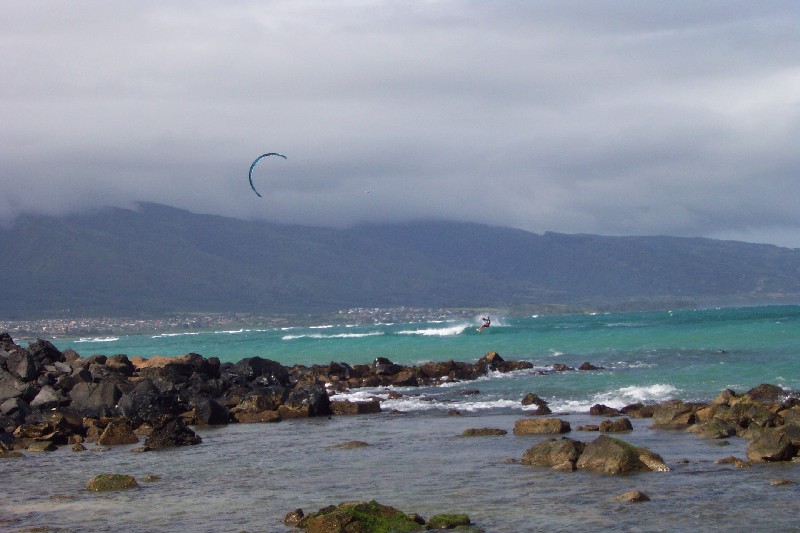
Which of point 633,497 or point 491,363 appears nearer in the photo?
point 633,497

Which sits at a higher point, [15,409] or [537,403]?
[15,409]

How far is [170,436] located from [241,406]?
348 inches

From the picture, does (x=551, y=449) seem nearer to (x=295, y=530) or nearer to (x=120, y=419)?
(x=295, y=530)

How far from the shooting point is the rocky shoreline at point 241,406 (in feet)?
74.9

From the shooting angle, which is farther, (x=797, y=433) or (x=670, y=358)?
(x=670, y=358)

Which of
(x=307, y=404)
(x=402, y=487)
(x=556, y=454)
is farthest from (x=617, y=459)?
(x=307, y=404)

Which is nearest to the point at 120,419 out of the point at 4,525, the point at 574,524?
the point at 4,525

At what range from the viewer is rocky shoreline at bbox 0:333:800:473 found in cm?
2284

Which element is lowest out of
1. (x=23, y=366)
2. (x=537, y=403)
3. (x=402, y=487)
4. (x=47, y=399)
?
(x=402, y=487)

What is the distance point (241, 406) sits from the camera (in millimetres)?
37969

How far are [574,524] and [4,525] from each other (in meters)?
9.99

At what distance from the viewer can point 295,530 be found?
17.3 metres

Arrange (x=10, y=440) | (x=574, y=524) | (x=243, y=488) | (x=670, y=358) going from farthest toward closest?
(x=670, y=358), (x=10, y=440), (x=243, y=488), (x=574, y=524)

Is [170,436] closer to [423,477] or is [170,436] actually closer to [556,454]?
[423,477]
